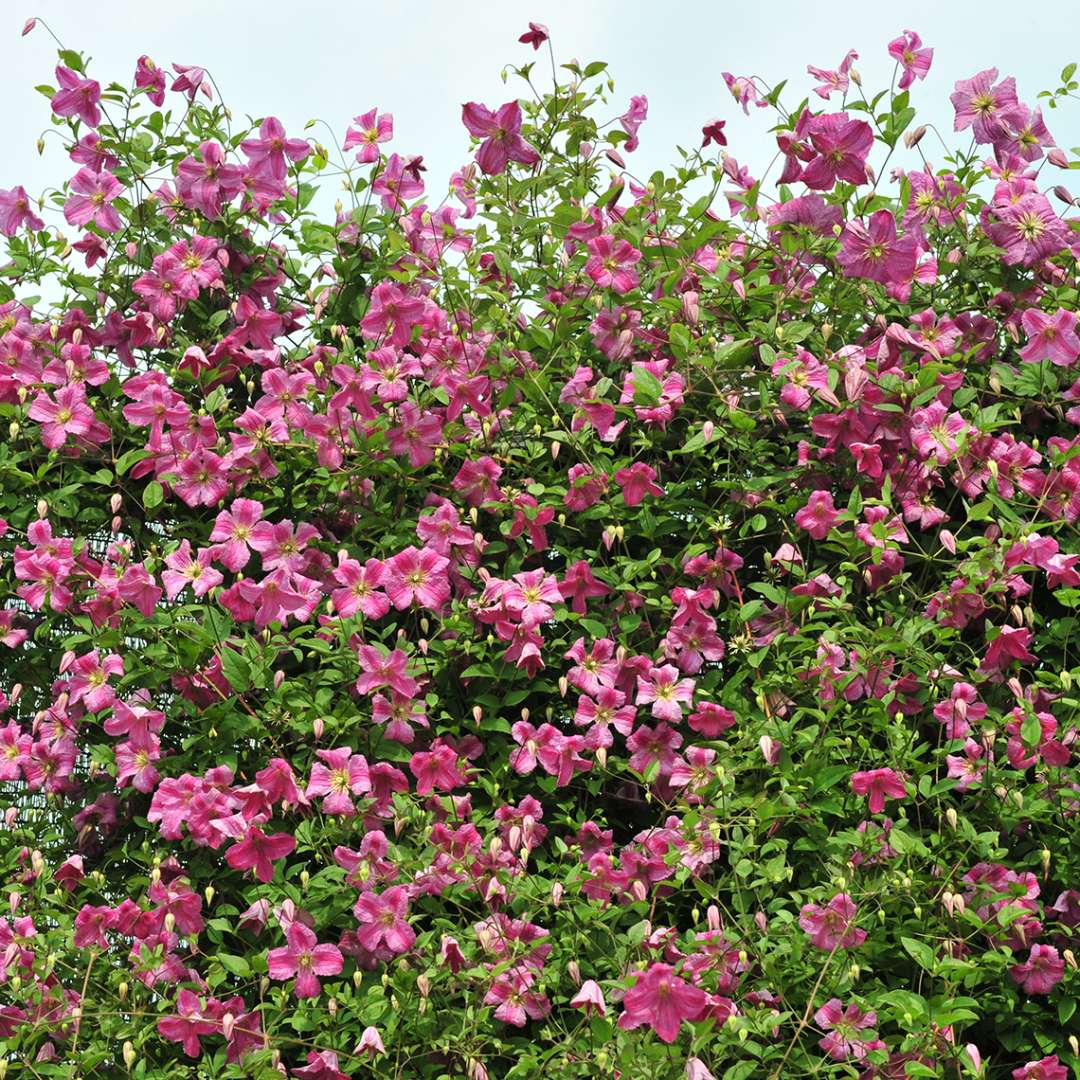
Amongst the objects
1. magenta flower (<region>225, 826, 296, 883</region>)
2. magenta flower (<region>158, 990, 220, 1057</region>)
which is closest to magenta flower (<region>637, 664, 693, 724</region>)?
magenta flower (<region>225, 826, 296, 883</region>)

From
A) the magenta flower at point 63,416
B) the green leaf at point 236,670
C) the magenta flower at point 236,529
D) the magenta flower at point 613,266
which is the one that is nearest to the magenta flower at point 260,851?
the green leaf at point 236,670

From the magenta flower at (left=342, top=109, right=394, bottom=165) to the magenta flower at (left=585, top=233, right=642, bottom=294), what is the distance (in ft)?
2.12

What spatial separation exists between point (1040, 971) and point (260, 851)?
1385mm

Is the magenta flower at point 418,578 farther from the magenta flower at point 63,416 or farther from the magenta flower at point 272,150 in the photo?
the magenta flower at point 272,150

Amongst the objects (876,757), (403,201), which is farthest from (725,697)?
(403,201)

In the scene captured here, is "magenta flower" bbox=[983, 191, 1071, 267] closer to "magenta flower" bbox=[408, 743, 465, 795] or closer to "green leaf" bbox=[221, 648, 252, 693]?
"magenta flower" bbox=[408, 743, 465, 795]

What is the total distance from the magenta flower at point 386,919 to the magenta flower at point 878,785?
2.65ft

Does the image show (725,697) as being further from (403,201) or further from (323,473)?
(403,201)

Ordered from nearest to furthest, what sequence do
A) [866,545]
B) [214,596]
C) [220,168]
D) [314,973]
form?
1. [314,973]
2. [866,545]
3. [214,596]
4. [220,168]

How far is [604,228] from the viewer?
10.2ft

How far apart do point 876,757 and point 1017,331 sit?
38.5 inches

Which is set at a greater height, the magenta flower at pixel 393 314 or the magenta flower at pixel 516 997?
the magenta flower at pixel 393 314

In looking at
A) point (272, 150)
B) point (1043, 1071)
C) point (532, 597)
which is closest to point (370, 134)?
point (272, 150)

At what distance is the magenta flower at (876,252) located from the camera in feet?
9.46
